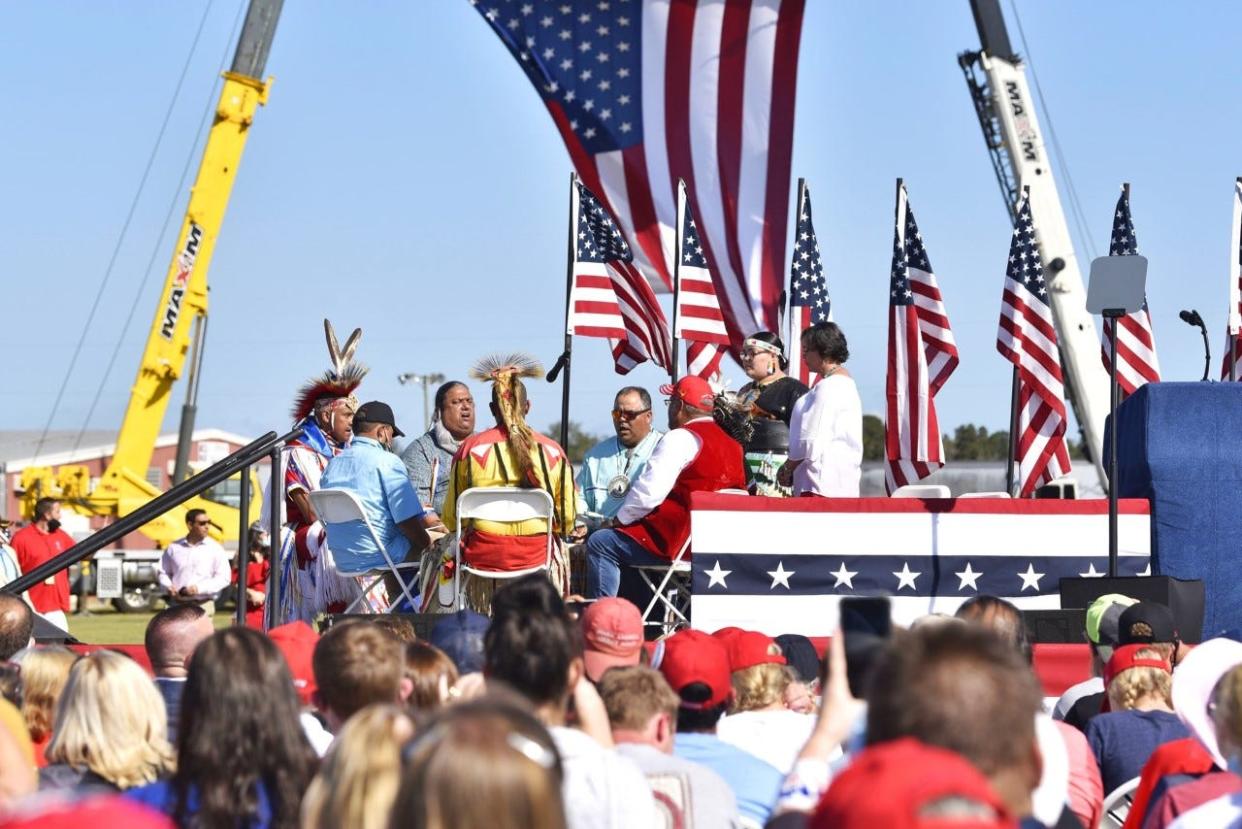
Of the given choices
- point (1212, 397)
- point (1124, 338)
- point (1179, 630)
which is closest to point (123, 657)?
point (1179, 630)

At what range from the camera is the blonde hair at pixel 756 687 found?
17.4 ft

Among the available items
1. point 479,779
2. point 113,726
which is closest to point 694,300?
point 113,726

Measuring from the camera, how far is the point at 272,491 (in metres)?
8.69

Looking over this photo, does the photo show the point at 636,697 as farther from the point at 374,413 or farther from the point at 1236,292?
the point at 1236,292

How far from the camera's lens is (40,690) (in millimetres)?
5098

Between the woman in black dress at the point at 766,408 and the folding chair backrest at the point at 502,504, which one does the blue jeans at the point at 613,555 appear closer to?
the folding chair backrest at the point at 502,504

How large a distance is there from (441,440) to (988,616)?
5267mm

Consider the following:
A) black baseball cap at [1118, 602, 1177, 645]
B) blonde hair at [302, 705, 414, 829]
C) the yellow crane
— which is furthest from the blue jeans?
the yellow crane

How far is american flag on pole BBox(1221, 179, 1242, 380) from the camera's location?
44.6 feet

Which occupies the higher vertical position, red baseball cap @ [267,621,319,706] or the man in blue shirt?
the man in blue shirt

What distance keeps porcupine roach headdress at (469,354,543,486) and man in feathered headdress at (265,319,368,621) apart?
1.59 m

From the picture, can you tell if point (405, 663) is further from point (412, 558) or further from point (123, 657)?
point (412, 558)

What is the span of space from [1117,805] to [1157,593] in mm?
3550

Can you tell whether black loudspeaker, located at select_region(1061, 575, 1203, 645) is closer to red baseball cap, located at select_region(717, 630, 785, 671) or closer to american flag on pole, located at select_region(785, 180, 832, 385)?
red baseball cap, located at select_region(717, 630, 785, 671)
